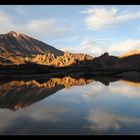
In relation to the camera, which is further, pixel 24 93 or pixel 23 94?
pixel 24 93

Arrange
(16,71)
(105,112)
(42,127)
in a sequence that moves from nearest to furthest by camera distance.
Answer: (42,127)
(105,112)
(16,71)
